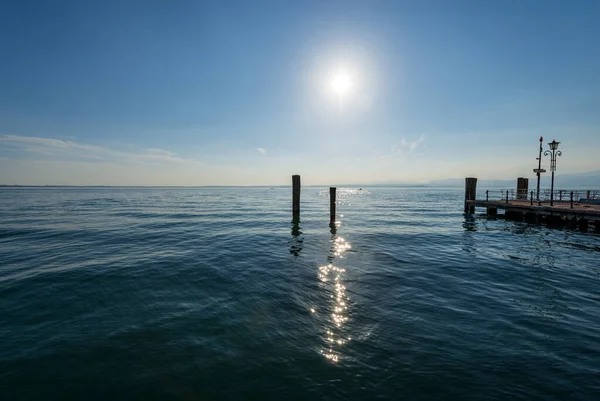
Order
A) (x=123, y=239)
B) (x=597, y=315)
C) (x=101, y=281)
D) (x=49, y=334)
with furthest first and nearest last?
1. (x=123, y=239)
2. (x=101, y=281)
3. (x=597, y=315)
4. (x=49, y=334)

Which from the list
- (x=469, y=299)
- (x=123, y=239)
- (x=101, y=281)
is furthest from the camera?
(x=123, y=239)

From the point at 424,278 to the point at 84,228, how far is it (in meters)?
25.4

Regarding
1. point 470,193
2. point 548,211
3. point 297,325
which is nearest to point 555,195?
point 470,193

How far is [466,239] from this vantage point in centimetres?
1834

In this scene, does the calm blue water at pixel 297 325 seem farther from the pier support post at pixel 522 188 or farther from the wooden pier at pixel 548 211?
the pier support post at pixel 522 188

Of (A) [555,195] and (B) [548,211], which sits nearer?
(B) [548,211]

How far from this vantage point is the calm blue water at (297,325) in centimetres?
482

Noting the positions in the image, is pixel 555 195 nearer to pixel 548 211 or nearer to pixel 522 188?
pixel 522 188

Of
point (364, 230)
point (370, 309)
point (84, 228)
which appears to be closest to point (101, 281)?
point (370, 309)

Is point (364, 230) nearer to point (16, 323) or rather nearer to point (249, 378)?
point (249, 378)

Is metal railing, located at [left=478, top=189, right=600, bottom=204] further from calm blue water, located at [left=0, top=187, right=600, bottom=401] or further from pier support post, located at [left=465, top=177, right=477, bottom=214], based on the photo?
calm blue water, located at [left=0, top=187, right=600, bottom=401]

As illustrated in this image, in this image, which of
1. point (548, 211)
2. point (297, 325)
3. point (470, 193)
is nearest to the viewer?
point (297, 325)

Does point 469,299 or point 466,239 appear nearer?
point 469,299

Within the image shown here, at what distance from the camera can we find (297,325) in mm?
6934
